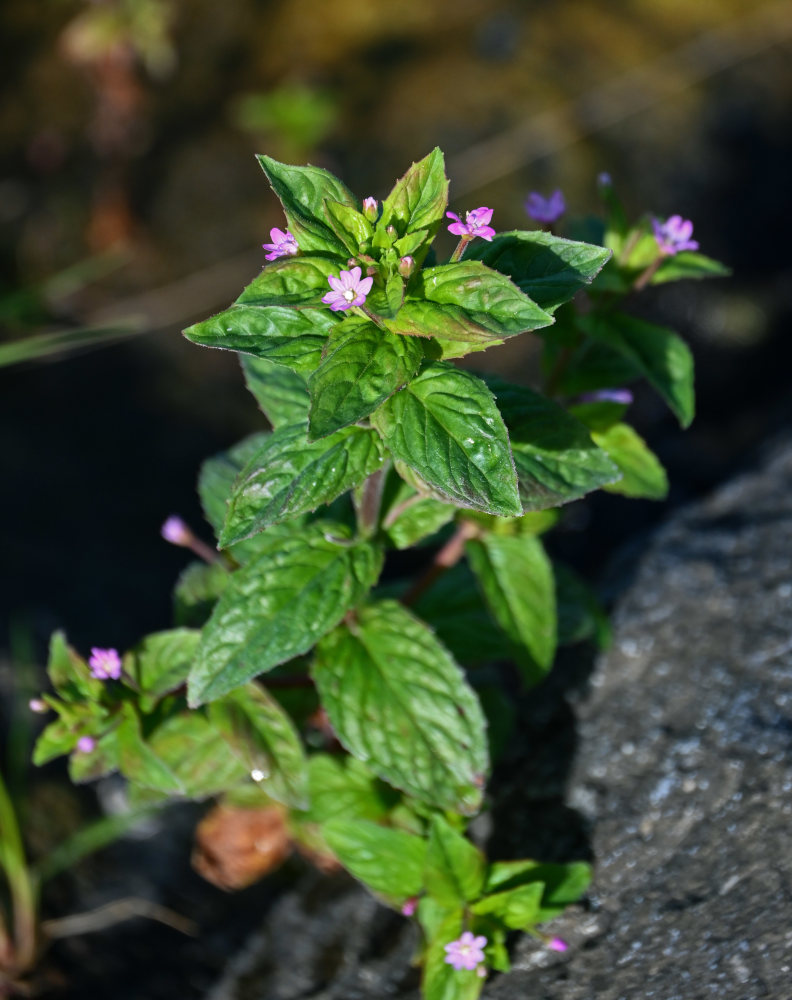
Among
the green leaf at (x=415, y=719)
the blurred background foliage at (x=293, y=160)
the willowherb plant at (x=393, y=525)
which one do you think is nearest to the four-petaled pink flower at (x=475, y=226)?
the willowherb plant at (x=393, y=525)

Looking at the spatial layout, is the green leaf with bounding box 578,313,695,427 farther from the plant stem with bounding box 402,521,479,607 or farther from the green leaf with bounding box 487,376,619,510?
the plant stem with bounding box 402,521,479,607

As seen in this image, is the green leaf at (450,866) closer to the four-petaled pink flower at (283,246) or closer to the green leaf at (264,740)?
the green leaf at (264,740)

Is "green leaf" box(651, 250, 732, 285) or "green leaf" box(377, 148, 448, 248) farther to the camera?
"green leaf" box(651, 250, 732, 285)

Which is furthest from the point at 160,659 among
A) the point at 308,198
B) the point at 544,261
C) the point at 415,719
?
the point at 544,261

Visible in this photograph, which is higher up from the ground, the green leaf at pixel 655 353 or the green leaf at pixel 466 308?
the green leaf at pixel 466 308

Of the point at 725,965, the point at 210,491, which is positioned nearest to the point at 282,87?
the point at 210,491

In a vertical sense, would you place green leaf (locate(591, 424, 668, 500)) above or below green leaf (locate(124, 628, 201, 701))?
below

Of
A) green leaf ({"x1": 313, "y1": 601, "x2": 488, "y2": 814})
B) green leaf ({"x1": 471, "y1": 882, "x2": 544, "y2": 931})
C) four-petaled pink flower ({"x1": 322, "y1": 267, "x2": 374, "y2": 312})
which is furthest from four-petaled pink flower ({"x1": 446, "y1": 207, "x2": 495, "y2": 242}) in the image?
green leaf ({"x1": 471, "y1": 882, "x2": 544, "y2": 931})

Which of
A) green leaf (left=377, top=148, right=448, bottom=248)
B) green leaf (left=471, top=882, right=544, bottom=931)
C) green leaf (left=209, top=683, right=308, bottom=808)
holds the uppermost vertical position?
green leaf (left=377, top=148, right=448, bottom=248)
